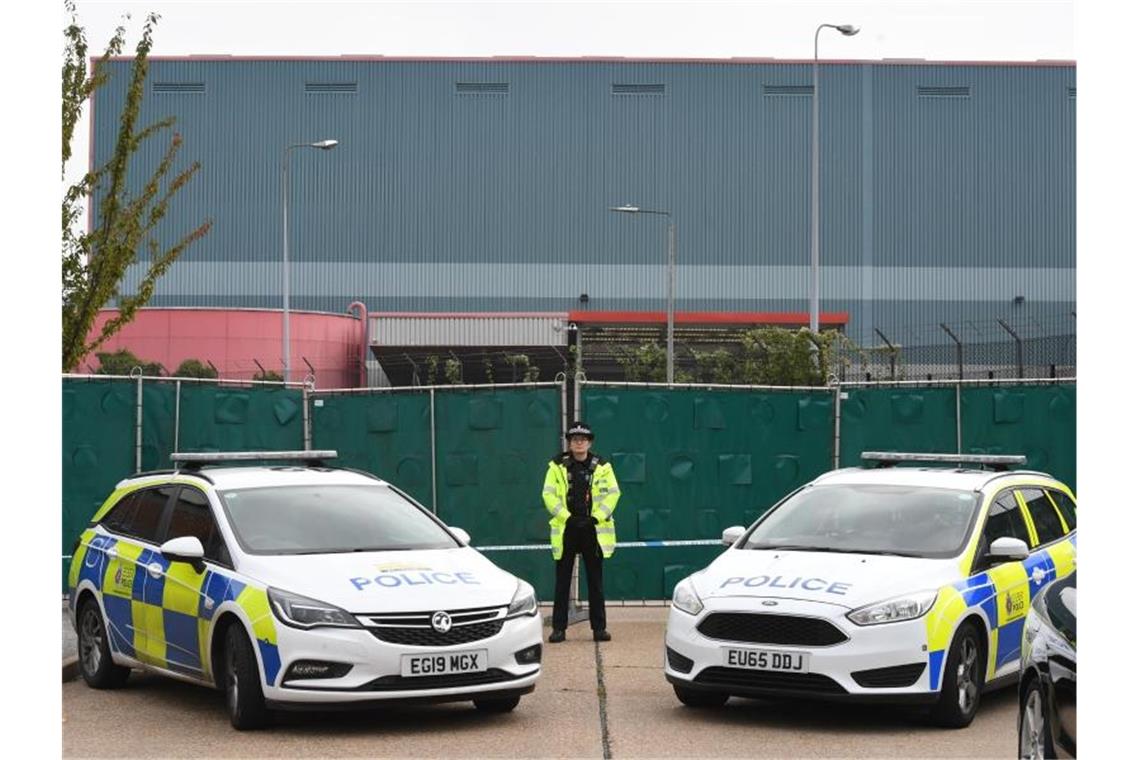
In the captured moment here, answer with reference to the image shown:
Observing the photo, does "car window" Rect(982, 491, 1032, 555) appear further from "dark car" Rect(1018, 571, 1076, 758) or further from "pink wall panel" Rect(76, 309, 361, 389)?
"pink wall panel" Rect(76, 309, 361, 389)

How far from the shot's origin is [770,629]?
973 cm

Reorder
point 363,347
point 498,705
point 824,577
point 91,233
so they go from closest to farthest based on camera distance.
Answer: point 824,577
point 498,705
point 91,233
point 363,347

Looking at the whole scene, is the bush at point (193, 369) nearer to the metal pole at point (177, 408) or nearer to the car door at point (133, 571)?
the metal pole at point (177, 408)

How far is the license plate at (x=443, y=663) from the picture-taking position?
9336 mm

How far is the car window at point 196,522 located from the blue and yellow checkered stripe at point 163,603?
17 centimetres

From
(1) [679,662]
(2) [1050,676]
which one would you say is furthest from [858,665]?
(2) [1050,676]

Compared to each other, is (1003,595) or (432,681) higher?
(1003,595)

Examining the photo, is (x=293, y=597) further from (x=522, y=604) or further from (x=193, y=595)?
(x=522, y=604)

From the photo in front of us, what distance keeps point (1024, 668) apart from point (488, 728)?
11.6 ft

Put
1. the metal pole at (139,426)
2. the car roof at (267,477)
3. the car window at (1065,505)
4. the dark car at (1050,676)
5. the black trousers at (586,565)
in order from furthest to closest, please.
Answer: the metal pole at (139,426) < the black trousers at (586,565) < the car window at (1065,505) < the car roof at (267,477) < the dark car at (1050,676)

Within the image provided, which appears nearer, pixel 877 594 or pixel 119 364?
pixel 877 594

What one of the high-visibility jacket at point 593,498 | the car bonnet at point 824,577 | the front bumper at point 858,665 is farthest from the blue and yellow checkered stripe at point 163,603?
the high-visibility jacket at point 593,498

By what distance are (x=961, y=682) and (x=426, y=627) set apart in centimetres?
305

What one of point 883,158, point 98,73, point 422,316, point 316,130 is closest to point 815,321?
point 98,73
